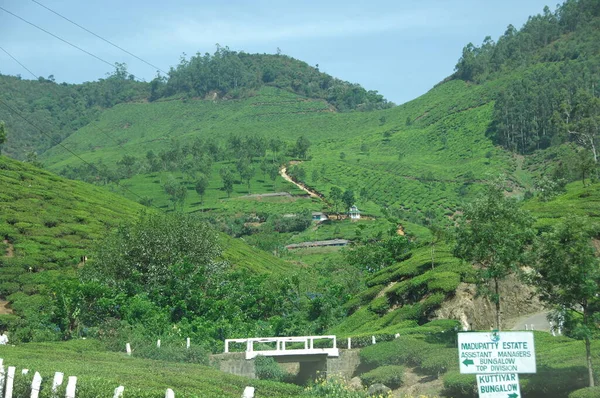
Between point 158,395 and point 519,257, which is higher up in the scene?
point 519,257

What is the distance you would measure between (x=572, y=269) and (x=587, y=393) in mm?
4071

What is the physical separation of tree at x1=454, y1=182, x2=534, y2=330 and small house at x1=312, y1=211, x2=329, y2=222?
85.3 metres

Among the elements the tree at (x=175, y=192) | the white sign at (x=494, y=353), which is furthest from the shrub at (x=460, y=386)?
the tree at (x=175, y=192)

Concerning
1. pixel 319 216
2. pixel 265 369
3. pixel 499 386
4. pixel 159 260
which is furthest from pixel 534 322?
pixel 319 216

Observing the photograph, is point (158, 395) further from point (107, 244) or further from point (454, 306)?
point (107, 244)

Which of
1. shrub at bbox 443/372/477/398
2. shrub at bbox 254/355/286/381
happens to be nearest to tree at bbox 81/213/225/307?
shrub at bbox 254/355/286/381

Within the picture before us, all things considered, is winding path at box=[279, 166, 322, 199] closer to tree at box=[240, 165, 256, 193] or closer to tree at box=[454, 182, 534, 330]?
tree at box=[240, 165, 256, 193]

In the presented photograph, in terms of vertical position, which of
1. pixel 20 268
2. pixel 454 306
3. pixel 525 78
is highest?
pixel 525 78

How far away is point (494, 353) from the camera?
11781 millimetres

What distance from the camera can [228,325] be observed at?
4188 centimetres

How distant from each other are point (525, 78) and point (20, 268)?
123 meters

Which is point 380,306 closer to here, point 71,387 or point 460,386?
point 460,386

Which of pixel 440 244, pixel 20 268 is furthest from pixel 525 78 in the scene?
pixel 20 268

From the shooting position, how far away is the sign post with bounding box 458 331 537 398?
1169 cm
